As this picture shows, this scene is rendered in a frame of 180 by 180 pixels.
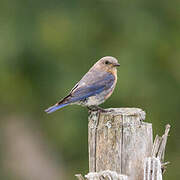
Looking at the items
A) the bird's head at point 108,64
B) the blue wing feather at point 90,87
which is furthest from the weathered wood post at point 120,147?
the bird's head at point 108,64

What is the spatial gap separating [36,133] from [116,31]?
121 inches

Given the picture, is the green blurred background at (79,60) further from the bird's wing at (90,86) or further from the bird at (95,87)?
the bird's wing at (90,86)

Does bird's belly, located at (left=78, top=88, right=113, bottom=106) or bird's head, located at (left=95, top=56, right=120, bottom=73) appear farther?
bird's head, located at (left=95, top=56, right=120, bottom=73)

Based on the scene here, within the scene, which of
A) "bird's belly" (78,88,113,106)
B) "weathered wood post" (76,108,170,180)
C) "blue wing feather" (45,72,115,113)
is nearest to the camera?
"weathered wood post" (76,108,170,180)

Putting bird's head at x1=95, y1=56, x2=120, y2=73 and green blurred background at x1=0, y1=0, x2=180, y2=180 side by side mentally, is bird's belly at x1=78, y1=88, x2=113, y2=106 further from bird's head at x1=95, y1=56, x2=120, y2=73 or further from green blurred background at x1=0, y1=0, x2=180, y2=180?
green blurred background at x1=0, y1=0, x2=180, y2=180

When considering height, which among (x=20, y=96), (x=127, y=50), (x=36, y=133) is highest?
(x=127, y=50)

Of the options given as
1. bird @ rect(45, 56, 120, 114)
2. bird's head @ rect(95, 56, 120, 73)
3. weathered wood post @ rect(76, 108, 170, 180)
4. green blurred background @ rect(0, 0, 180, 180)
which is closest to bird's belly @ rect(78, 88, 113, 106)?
bird @ rect(45, 56, 120, 114)

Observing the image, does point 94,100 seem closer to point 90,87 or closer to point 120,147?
point 90,87

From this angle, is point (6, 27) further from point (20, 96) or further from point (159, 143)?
point (159, 143)

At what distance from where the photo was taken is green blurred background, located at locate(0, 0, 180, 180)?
13.0 meters

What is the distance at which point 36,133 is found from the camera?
1493 centimetres

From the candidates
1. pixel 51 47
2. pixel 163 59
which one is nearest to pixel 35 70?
pixel 51 47

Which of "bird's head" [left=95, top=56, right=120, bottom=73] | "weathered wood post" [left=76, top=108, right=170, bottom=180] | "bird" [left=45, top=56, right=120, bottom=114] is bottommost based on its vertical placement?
"weathered wood post" [left=76, top=108, right=170, bottom=180]

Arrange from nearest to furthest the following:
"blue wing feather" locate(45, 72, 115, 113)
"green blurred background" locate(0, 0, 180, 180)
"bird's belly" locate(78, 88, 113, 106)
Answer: "blue wing feather" locate(45, 72, 115, 113) → "bird's belly" locate(78, 88, 113, 106) → "green blurred background" locate(0, 0, 180, 180)
